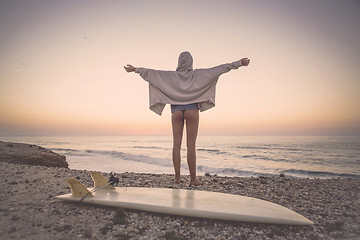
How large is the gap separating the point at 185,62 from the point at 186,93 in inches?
23.7

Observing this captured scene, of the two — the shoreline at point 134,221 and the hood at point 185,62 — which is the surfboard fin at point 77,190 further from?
the hood at point 185,62

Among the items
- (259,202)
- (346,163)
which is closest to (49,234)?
(259,202)

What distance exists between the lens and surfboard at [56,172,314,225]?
2.32 m

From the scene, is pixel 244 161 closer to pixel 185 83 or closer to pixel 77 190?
pixel 185 83

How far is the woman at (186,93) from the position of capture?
13.1ft

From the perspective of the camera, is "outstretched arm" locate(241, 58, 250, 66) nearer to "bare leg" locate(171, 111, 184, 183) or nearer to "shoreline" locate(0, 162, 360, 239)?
"bare leg" locate(171, 111, 184, 183)

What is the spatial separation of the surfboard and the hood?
227 cm

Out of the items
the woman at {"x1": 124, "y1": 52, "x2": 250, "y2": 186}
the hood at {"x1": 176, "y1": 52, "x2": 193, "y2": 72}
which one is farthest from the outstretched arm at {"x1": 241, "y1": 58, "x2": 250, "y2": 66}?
the hood at {"x1": 176, "y1": 52, "x2": 193, "y2": 72}

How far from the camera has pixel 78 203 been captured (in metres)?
2.77

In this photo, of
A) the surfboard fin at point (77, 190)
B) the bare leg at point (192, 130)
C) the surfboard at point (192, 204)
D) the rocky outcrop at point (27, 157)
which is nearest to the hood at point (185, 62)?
the bare leg at point (192, 130)

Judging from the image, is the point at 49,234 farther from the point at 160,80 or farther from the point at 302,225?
the point at 160,80

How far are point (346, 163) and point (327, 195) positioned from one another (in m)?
11.6

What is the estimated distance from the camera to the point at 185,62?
406 centimetres

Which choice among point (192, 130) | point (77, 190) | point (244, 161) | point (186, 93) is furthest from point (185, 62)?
point (244, 161)
